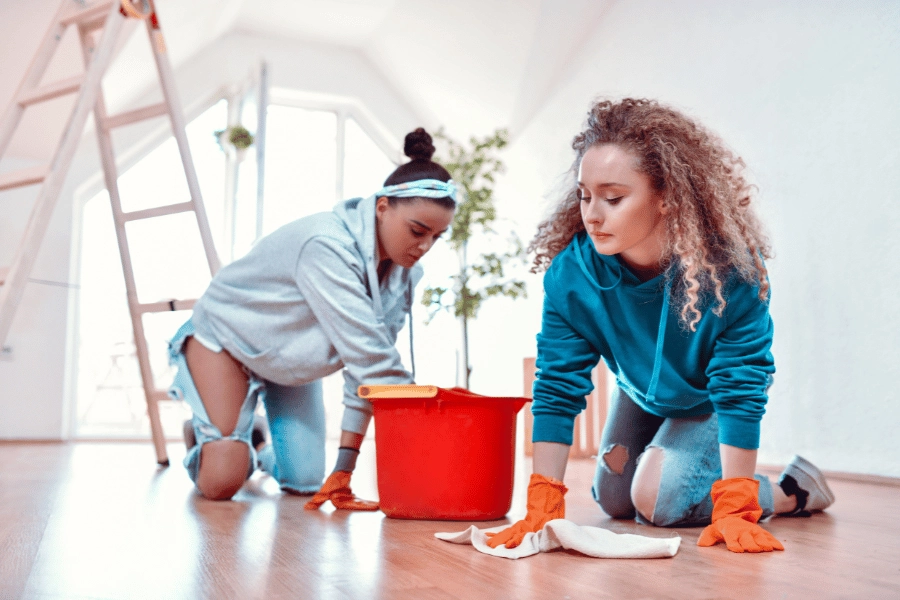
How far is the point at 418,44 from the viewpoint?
5191mm

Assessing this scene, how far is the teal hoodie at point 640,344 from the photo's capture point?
1.37 metres

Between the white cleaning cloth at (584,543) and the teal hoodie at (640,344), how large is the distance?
0.20 meters

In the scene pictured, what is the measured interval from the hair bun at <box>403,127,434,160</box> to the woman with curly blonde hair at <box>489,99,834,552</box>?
0.51 metres

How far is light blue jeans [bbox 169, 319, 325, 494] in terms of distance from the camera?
2.10 metres

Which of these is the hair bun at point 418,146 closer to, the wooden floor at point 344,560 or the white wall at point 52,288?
the wooden floor at point 344,560

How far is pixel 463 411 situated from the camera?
1567 mm

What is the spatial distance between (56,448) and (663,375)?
370 centimetres

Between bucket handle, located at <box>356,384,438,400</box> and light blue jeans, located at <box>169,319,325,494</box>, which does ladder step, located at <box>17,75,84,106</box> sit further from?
bucket handle, located at <box>356,384,438,400</box>

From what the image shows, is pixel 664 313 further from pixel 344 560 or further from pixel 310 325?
pixel 310 325

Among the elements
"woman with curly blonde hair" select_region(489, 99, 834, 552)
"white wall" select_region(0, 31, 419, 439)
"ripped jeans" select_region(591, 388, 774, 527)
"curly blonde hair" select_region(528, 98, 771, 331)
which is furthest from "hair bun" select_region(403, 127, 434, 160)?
"white wall" select_region(0, 31, 419, 439)

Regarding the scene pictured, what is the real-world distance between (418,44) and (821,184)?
3.03 meters

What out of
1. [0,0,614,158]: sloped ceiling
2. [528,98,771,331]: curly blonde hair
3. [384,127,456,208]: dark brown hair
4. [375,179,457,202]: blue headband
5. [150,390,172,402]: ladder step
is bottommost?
[150,390,172,402]: ladder step

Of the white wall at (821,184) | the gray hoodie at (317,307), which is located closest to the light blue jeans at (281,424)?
the gray hoodie at (317,307)

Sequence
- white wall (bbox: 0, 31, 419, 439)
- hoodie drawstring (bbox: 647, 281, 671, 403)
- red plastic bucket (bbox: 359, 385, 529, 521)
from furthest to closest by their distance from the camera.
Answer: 1. white wall (bbox: 0, 31, 419, 439)
2. red plastic bucket (bbox: 359, 385, 529, 521)
3. hoodie drawstring (bbox: 647, 281, 671, 403)
